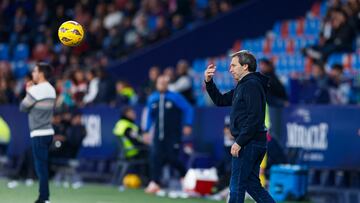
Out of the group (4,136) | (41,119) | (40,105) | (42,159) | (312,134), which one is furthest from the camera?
(4,136)

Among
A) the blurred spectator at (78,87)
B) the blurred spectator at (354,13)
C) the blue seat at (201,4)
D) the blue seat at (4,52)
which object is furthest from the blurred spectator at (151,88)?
the blue seat at (4,52)

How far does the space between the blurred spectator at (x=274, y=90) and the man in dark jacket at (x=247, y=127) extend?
→ 19.2 feet

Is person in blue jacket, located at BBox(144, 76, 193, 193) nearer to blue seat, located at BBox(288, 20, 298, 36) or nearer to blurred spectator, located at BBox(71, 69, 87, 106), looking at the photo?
blurred spectator, located at BBox(71, 69, 87, 106)

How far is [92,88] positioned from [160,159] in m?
4.65

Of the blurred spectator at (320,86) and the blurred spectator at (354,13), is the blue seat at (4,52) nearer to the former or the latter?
the blurred spectator at (354,13)

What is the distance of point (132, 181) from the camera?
19984 millimetres

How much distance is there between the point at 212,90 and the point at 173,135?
21.1 feet

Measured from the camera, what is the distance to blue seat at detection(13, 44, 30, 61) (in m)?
30.6

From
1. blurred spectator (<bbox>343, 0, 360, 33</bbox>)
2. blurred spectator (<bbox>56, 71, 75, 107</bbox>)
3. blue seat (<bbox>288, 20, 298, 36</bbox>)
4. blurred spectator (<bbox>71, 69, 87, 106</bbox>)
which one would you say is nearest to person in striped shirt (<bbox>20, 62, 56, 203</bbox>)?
blurred spectator (<bbox>56, 71, 75, 107</bbox>)

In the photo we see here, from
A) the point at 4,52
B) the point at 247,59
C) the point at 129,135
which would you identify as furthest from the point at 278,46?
the point at 247,59

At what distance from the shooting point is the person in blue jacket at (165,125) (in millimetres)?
18578

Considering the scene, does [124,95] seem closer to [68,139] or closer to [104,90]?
[104,90]

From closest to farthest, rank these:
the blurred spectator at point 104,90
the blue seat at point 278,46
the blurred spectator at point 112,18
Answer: the blurred spectator at point 104,90, the blue seat at point 278,46, the blurred spectator at point 112,18

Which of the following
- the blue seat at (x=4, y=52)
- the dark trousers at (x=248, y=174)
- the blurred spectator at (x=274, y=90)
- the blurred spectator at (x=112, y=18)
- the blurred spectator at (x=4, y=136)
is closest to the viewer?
the dark trousers at (x=248, y=174)
